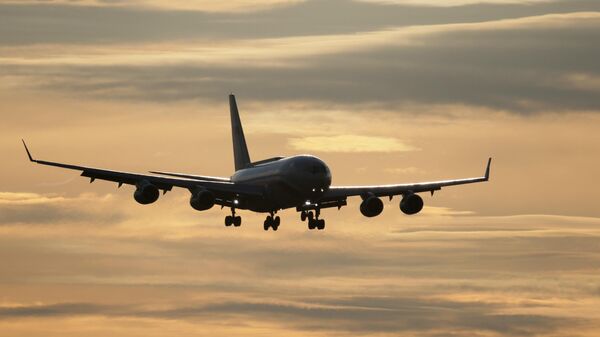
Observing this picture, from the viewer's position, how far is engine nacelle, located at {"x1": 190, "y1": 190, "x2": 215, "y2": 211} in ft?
526

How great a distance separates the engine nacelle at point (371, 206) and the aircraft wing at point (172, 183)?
11844 millimetres

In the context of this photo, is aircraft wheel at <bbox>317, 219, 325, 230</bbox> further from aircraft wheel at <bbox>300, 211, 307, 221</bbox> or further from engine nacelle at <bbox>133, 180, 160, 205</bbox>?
engine nacelle at <bbox>133, 180, 160, 205</bbox>

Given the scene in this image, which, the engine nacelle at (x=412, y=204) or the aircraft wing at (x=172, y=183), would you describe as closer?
the aircraft wing at (x=172, y=183)

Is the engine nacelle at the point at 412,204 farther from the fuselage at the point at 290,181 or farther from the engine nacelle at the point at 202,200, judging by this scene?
the engine nacelle at the point at 202,200

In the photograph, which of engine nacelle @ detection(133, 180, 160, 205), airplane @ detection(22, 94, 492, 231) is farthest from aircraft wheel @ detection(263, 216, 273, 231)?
engine nacelle @ detection(133, 180, 160, 205)

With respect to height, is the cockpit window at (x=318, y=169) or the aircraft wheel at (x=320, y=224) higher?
the cockpit window at (x=318, y=169)

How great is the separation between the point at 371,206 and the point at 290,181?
12139 mm

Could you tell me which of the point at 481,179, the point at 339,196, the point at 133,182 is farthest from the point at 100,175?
the point at 481,179

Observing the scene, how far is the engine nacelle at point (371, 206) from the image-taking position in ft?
551

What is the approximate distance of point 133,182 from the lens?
526 ft

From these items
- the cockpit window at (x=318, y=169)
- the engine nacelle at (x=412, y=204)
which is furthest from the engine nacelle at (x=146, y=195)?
the engine nacelle at (x=412, y=204)

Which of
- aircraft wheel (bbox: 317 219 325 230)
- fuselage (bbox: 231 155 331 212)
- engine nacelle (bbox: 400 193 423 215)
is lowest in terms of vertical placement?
aircraft wheel (bbox: 317 219 325 230)

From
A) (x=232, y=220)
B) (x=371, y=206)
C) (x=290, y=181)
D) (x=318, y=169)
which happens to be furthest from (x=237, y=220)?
(x=318, y=169)

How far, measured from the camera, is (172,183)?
161m
